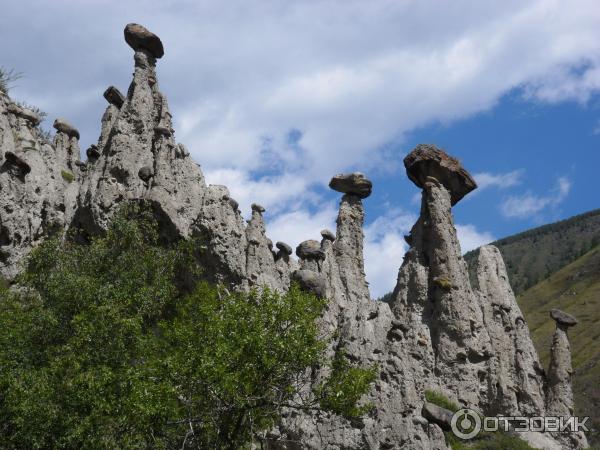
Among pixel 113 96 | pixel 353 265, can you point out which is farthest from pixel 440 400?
pixel 113 96

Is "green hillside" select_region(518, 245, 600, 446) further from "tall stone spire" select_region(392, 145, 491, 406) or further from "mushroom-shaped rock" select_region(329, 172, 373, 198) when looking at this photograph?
"mushroom-shaped rock" select_region(329, 172, 373, 198)

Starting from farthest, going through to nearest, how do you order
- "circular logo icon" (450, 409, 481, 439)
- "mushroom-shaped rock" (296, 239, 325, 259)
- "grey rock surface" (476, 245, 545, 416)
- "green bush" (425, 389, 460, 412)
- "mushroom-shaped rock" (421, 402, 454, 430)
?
"mushroom-shaped rock" (296, 239, 325, 259) → "grey rock surface" (476, 245, 545, 416) → "green bush" (425, 389, 460, 412) → "circular logo icon" (450, 409, 481, 439) → "mushroom-shaped rock" (421, 402, 454, 430)

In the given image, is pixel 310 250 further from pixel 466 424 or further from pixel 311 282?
pixel 466 424

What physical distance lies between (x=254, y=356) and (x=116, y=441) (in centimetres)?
454

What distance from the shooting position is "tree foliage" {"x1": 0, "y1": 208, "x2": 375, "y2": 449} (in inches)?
755

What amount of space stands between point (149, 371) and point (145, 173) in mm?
14054

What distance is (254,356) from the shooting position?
2019cm

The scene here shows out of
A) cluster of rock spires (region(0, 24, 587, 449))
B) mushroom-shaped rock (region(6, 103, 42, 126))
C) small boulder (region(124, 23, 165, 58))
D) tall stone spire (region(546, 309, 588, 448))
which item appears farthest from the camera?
mushroom-shaped rock (region(6, 103, 42, 126))

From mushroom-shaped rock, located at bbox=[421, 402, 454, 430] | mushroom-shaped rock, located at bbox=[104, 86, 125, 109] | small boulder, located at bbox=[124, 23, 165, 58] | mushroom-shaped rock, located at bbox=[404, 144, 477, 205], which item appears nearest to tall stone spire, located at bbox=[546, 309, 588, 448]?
mushroom-shaped rock, located at bbox=[421, 402, 454, 430]

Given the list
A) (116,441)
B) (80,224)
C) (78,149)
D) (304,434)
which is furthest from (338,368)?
(78,149)

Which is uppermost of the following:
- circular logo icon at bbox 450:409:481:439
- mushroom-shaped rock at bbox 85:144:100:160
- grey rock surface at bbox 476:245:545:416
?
mushroom-shaped rock at bbox 85:144:100:160

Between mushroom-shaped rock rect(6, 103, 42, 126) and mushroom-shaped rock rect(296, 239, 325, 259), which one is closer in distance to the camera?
mushroom-shaped rock rect(296, 239, 325, 259)

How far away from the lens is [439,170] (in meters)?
37.9

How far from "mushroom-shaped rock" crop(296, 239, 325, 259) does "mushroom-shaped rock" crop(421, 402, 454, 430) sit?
29.3ft
